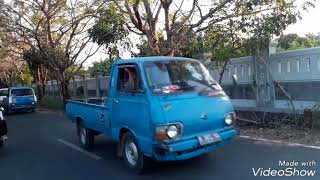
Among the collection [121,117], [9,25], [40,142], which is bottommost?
[40,142]

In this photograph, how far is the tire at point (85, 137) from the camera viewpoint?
1081cm

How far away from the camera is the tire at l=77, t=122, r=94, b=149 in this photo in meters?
10.8

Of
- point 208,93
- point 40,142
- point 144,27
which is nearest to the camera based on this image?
point 208,93

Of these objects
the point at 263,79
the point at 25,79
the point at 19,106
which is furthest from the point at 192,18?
the point at 25,79

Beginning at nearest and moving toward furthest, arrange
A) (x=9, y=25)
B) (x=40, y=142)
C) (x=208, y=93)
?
1. (x=208, y=93)
2. (x=40, y=142)
3. (x=9, y=25)

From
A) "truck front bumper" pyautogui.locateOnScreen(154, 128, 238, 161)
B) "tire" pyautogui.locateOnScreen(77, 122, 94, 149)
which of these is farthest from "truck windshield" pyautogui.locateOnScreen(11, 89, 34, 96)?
"truck front bumper" pyautogui.locateOnScreen(154, 128, 238, 161)

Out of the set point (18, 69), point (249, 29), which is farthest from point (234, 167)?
point (18, 69)

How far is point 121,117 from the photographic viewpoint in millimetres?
8281

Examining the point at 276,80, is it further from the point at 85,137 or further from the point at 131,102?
the point at 131,102

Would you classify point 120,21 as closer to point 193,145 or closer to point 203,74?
point 203,74

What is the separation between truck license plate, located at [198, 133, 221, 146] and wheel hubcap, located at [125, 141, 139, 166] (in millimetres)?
1192

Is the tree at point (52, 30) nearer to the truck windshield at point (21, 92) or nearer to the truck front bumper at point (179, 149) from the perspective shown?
the truck windshield at point (21, 92)

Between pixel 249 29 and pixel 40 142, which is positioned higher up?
pixel 249 29

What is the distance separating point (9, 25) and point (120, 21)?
1043cm
